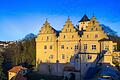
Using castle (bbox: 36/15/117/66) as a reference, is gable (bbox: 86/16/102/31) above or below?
above

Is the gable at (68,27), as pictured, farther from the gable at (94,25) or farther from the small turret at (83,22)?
the small turret at (83,22)

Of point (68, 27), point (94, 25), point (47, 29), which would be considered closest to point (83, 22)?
point (68, 27)

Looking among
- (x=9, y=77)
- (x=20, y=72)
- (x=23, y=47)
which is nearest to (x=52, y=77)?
(x=20, y=72)

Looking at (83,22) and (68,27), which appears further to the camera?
(83,22)

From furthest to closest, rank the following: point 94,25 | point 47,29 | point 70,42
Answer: point 47,29 → point 70,42 → point 94,25

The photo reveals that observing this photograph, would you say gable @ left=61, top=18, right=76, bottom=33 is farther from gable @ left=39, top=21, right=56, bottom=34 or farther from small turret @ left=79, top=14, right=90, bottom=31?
small turret @ left=79, top=14, right=90, bottom=31

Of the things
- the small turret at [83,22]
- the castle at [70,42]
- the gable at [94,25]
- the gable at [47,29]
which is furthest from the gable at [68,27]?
the small turret at [83,22]

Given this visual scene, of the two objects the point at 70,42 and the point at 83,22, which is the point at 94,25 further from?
the point at 83,22

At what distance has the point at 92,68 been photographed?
128ft

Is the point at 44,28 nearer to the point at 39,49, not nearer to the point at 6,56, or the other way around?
the point at 39,49

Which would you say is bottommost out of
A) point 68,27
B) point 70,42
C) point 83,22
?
point 70,42

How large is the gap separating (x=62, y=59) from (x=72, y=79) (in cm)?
466

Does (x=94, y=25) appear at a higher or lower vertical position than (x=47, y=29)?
higher

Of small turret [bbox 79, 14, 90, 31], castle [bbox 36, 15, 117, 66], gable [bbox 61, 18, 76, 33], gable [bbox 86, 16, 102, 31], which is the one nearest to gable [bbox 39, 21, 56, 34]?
castle [bbox 36, 15, 117, 66]
